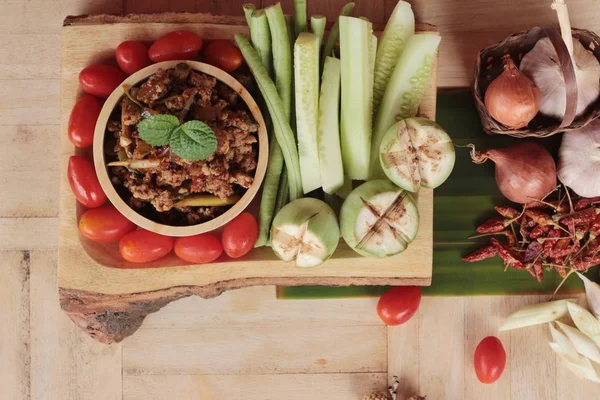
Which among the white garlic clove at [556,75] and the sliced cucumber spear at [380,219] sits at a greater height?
the white garlic clove at [556,75]

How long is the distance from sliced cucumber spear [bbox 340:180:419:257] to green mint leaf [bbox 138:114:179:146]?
1.60 feet

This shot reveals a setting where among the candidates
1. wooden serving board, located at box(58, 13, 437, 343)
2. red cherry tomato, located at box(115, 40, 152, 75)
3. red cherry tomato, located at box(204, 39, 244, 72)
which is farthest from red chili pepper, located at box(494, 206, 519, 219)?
red cherry tomato, located at box(115, 40, 152, 75)

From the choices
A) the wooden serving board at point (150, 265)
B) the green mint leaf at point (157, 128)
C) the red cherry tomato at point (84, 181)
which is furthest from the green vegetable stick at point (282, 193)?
the red cherry tomato at point (84, 181)

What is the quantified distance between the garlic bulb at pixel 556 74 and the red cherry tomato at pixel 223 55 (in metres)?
0.83

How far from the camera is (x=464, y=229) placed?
6.06 feet

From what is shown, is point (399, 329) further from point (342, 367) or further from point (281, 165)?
point (281, 165)

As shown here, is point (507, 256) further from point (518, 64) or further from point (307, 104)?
point (307, 104)

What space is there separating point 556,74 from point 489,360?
90 centimetres

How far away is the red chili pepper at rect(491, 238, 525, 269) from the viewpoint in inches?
71.7

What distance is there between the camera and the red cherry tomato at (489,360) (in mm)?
1852

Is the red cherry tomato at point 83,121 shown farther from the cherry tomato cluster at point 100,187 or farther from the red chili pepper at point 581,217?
the red chili pepper at point 581,217

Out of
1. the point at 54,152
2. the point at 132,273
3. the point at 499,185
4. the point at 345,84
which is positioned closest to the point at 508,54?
the point at 499,185

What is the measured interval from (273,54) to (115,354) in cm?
111

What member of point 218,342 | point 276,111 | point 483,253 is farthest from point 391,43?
point 218,342
